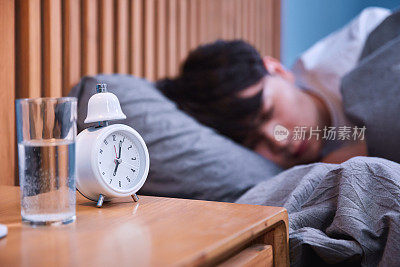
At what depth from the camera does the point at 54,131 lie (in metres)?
0.48

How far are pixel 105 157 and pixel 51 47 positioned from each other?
0.56 metres

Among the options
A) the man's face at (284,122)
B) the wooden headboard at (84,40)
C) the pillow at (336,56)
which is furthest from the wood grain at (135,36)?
the pillow at (336,56)

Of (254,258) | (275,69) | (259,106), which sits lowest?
(254,258)

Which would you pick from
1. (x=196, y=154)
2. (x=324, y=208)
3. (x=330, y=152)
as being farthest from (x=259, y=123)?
(x=324, y=208)

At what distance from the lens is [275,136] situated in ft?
4.21

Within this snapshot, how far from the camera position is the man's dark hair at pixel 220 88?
1.25 meters

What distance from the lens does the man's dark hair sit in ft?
4.10

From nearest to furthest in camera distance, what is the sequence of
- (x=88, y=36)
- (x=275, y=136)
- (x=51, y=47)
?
(x=51, y=47), (x=88, y=36), (x=275, y=136)

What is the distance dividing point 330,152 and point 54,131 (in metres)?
0.97

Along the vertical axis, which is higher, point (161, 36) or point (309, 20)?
point (309, 20)

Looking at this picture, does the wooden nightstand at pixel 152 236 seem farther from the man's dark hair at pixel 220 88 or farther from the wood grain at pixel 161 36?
the wood grain at pixel 161 36

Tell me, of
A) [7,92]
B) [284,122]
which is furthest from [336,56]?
[7,92]

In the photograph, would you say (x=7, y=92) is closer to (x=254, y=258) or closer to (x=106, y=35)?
(x=106, y=35)

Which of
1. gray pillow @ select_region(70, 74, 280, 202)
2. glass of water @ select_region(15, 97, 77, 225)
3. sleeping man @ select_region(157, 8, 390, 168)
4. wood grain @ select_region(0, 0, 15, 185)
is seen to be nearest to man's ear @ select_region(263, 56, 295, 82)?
sleeping man @ select_region(157, 8, 390, 168)
